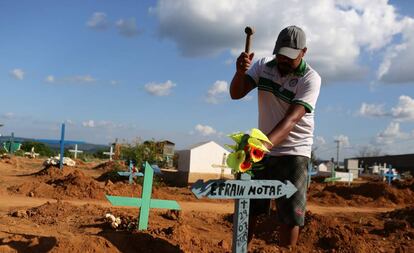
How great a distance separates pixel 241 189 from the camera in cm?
304

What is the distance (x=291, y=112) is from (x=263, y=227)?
376 cm

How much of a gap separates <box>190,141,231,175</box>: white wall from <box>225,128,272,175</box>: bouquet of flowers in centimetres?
1517

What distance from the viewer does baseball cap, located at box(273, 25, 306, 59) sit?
3.40m

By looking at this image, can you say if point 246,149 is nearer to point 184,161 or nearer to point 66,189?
point 66,189

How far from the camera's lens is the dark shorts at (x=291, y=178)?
3.64 m

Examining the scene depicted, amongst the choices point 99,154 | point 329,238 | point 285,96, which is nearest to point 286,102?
point 285,96

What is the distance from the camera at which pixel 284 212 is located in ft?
12.0

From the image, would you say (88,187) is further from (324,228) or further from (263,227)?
(324,228)

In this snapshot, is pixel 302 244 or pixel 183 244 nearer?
pixel 183 244

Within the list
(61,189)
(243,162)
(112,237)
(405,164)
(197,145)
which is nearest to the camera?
(243,162)

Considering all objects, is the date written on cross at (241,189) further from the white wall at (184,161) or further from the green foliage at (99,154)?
the green foliage at (99,154)

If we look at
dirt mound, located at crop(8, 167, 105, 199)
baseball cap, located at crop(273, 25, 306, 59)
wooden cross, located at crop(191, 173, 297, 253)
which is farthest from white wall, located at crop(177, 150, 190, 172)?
wooden cross, located at crop(191, 173, 297, 253)

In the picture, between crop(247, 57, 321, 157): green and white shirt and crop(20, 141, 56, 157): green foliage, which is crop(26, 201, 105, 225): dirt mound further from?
crop(20, 141, 56, 157): green foliage

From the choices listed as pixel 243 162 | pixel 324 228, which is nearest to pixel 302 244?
pixel 324 228
